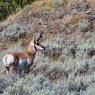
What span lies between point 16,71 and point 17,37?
6797 millimetres

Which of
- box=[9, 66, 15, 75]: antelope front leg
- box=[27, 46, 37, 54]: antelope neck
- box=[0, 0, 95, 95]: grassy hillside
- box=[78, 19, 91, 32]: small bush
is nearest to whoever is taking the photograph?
box=[0, 0, 95, 95]: grassy hillside

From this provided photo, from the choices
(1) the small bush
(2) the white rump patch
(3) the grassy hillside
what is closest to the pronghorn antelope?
(2) the white rump patch

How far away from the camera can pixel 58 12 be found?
1923cm

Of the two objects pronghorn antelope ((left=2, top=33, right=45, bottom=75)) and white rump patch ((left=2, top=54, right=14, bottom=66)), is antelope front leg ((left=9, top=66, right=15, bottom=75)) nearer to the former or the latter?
pronghorn antelope ((left=2, top=33, right=45, bottom=75))

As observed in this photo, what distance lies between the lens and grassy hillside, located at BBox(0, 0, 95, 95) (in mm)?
9539

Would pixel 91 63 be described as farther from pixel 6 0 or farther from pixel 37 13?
pixel 6 0

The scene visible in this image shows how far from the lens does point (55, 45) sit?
50.6 ft

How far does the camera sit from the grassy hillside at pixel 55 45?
31.3ft

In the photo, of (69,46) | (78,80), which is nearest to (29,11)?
(69,46)

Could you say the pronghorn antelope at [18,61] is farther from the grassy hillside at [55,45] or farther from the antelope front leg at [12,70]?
the grassy hillside at [55,45]

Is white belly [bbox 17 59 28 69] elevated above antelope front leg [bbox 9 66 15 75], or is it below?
above

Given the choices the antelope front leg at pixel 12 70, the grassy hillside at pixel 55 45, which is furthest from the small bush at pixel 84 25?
the antelope front leg at pixel 12 70

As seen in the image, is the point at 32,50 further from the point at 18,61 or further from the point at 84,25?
the point at 84,25

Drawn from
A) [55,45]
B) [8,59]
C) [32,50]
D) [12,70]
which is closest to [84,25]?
[55,45]
